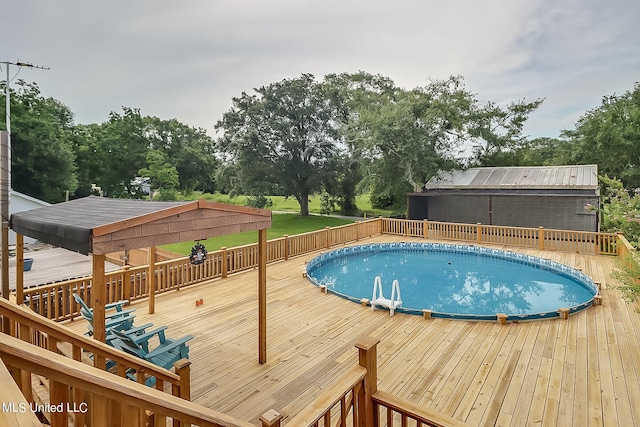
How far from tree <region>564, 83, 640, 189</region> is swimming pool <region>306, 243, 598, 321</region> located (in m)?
8.33

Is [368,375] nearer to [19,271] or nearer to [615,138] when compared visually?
[19,271]

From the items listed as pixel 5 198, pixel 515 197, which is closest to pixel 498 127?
pixel 515 197

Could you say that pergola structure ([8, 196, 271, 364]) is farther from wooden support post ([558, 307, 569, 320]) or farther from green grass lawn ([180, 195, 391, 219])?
green grass lawn ([180, 195, 391, 219])

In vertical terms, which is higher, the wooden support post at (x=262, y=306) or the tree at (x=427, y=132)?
the tree at (x=427, y=132)

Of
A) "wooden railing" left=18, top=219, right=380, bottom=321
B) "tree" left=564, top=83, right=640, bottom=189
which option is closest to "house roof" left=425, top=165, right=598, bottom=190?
"tree" left=564, top=83, right=640, bottom=189

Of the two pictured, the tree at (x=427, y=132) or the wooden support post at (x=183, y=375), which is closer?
the wooden support post at (x=183, y=375)

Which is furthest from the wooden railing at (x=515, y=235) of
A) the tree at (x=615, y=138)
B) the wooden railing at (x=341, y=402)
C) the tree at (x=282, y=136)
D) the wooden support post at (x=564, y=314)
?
the wooden railing at (x=341, y=402)

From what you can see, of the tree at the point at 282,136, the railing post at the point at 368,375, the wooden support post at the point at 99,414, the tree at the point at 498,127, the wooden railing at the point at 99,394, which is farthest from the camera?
the tree at the point at 282,136

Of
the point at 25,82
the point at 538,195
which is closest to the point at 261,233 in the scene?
the point at 538,195

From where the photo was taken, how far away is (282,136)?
879 inches

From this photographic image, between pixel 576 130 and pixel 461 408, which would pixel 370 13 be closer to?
pixel 461 408

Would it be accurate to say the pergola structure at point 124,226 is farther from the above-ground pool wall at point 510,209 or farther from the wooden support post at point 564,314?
the above-ground pool wall at point 510,209

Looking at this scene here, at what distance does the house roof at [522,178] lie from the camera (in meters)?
13.9

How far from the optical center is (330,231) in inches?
496
